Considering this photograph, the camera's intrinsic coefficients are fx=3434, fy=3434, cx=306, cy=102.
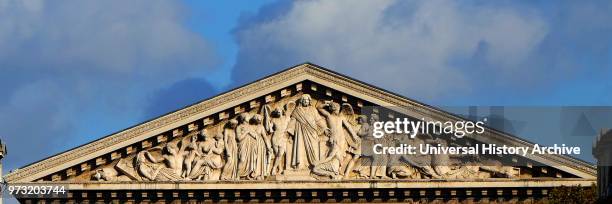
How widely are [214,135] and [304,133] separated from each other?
9.11ft

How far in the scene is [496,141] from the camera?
105 m

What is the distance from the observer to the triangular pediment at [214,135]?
10519cm

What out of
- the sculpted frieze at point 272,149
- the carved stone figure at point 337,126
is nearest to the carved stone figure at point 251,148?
the sculpted frieze at point 272,149

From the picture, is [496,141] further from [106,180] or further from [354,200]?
[106,180]

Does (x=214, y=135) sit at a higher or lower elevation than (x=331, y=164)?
higher

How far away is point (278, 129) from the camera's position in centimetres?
10588

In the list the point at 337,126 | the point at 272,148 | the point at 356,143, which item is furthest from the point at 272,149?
the point at 356,143

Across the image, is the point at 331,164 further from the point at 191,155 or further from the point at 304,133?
the point at 191,155

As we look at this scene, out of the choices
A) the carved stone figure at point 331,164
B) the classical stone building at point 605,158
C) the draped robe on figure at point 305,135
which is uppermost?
the draped robe on figure at point 305,135

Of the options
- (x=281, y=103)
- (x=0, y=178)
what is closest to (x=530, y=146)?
(x=281, y=103)

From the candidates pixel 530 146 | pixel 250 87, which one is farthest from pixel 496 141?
pixel 250 87

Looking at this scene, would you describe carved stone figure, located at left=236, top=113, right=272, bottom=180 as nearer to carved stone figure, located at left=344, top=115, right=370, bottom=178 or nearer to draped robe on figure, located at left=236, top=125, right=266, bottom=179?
draped robe on figure, located at left=236, top=125, right=266, bottom=179

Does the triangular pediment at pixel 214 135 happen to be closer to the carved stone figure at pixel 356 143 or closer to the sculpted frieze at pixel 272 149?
the sculpted frieze at pixel 272 149

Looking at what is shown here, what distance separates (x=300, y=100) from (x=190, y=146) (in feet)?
Result: 12.0
